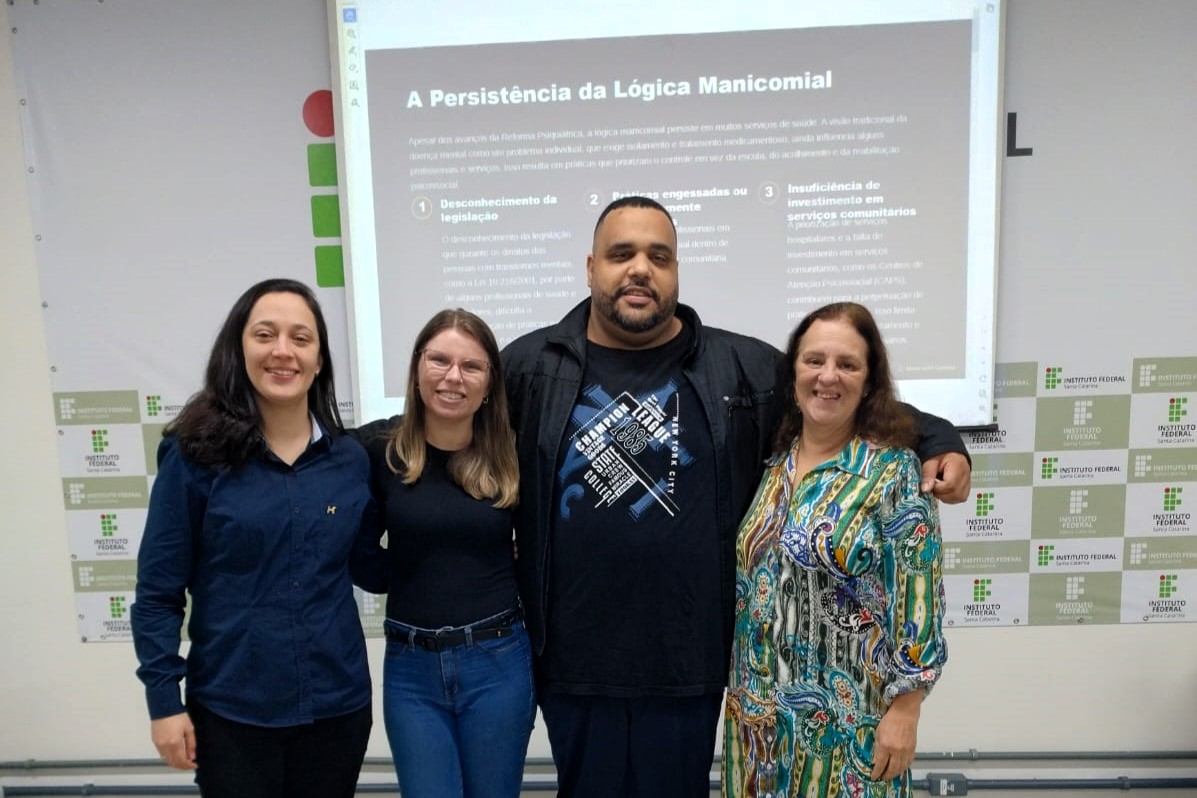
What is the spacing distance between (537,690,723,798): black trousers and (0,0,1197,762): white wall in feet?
3.10

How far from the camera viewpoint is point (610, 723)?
1608 mm

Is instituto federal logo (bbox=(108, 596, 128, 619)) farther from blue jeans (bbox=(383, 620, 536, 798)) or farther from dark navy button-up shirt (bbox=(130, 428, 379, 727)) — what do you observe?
blue jeans (bbox=(383, 620, 536, 798))

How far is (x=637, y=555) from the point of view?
5.06ft

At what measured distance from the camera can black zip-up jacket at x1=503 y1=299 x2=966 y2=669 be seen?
1.56 m

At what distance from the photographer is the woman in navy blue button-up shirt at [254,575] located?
131 centimetres

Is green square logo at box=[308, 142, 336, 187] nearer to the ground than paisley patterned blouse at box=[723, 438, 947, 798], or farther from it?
farther from it

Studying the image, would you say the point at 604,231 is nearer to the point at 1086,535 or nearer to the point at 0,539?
the point at 1086,535

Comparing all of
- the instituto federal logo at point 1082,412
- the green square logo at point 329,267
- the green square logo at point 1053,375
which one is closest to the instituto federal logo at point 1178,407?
the instituto federal logo at point 1082,412

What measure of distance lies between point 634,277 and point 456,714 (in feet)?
3.26

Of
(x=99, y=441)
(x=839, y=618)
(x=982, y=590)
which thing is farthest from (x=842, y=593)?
(x=99, y=441)

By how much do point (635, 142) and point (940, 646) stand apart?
1611 millimetres

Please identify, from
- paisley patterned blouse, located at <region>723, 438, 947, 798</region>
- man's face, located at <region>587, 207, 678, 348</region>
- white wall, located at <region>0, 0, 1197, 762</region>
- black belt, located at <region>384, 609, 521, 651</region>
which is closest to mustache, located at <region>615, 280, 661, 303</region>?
man's face, located at <region>587, 207, 678, 348</region>

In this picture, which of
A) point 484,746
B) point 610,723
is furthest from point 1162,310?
point 484,746

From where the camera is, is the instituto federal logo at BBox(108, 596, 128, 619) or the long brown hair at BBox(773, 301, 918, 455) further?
the instituto federal logo at BBox(108, 596, 128, 619)
